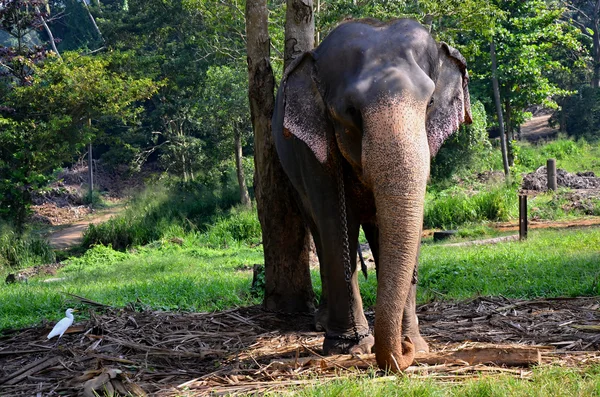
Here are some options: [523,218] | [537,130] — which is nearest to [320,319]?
[523,218]

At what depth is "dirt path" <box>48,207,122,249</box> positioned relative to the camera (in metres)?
21.3

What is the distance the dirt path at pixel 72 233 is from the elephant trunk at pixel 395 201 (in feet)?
58.5

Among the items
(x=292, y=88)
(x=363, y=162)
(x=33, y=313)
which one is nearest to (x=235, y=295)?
(x=33, y=313)

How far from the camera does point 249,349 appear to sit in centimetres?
531

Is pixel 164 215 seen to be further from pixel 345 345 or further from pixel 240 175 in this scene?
pixel 345 345

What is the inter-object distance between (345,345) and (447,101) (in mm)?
1792

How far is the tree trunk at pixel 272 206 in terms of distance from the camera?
659cm

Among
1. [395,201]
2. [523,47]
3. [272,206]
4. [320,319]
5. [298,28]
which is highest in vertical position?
[523,47]

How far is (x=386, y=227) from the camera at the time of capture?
3809mm

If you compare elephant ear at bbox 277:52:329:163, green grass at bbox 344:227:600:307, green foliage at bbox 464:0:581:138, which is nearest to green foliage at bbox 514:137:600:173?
green foliage at bbox 464:0:581:138

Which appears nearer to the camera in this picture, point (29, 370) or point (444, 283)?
point (29, 370)

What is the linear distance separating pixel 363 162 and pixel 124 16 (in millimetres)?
31329

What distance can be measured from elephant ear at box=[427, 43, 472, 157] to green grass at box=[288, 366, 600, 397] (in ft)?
5.23

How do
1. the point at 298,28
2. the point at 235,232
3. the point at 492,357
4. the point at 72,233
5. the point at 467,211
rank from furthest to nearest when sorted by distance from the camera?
the point at 72,233, the point at 235,232, the point at 467,211, the point at 298,28, the point at 492,357
